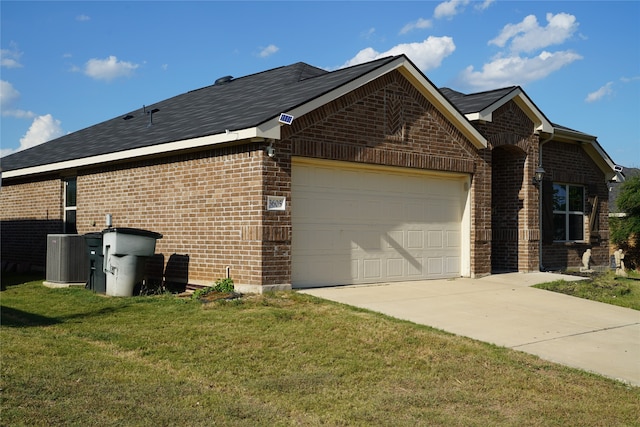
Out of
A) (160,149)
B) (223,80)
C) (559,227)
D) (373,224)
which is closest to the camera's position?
(160,149)

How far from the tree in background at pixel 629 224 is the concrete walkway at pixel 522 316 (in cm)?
1073

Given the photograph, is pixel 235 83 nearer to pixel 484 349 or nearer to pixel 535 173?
pixel 535 173

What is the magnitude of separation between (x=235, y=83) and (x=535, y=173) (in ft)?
26.9

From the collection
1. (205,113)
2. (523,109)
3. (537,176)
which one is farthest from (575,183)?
(205,113)

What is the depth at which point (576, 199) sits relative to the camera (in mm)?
19000

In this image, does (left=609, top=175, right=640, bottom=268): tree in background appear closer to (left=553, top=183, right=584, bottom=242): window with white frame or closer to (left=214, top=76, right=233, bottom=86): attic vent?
(left=553, top=183, right=584, bottom=242): window with white frame

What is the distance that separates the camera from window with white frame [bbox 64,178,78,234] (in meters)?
15.9

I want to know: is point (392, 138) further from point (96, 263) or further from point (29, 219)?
point (29, 219)

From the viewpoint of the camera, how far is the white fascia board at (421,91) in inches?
443

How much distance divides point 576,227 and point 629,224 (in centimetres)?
486

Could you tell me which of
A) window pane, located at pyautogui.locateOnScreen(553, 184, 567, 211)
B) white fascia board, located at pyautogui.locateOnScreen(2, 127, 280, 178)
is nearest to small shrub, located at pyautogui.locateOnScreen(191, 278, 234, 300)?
white fascia board, located at pyautogui.locateOnScreen(2, 127, 280, 178)

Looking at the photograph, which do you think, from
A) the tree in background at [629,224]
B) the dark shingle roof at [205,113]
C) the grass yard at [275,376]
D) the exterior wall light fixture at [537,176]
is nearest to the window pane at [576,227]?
the exterior wall light fixture at [537,176]

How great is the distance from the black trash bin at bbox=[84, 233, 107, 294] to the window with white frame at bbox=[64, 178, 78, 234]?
388 centimetres

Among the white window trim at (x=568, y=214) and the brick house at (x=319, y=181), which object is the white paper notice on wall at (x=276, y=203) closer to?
the brick house at (x=319, y=181)
